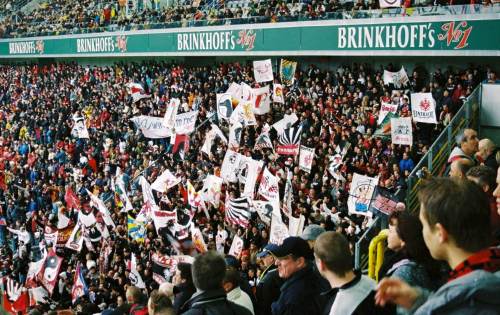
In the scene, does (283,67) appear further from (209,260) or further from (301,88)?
→ (209,260)

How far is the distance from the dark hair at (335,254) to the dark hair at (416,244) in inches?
14.0

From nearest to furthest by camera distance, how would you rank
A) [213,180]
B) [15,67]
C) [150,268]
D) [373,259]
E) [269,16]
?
1. [373,259]
2. [150,268]
3. [213,180]
4. [269,16]
5. [15,67]

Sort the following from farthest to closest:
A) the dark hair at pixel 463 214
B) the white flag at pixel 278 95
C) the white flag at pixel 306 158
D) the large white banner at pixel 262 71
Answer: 1. the large white banner at pixel 262 71
2. the white flag at pixel 278 95
3. the white flag at pixel 306 158
4. the dark hair at pixel 463 214

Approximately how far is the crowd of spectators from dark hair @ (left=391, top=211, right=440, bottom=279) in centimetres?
1319

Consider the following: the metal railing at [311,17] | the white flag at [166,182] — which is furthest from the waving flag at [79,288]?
the metal railing at [311,17]

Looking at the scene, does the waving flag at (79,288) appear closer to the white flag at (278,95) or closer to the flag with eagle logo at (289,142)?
the flag with eagle logo at (289,142)

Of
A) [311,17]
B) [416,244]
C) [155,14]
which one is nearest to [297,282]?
[416,244]

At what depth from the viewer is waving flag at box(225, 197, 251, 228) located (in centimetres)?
1180

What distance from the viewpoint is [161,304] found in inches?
170

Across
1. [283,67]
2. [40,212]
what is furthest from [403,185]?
[40,212]

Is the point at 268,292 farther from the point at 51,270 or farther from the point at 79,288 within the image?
the point at 51,270

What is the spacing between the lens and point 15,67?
1768 inches

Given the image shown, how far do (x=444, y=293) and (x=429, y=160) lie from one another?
9029 millimetres

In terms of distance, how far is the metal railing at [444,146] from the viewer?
985 centimetres
